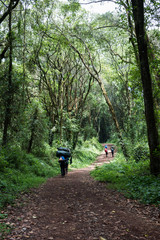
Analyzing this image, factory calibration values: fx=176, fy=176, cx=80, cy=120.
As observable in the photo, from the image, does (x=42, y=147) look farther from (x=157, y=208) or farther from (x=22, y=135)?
(x=157, y=208)

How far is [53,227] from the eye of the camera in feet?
12.2

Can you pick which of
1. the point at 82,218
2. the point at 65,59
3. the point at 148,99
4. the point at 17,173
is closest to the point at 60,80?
the point at 65,59

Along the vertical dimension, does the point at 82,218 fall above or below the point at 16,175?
below

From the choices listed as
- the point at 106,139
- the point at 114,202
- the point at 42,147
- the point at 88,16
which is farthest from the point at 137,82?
the point at 106,139

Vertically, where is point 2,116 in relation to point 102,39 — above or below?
below

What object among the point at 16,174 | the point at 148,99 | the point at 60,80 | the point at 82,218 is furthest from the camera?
the point at 60,80

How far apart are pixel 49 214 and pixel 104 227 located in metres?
1.62

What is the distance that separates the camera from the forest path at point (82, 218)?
10.9 ft

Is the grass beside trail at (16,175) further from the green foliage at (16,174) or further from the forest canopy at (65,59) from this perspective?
the forest canopy at (65,59)

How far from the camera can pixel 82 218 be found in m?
4.21

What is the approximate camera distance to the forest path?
10.9 feet

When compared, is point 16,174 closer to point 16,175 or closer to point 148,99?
point 16,175

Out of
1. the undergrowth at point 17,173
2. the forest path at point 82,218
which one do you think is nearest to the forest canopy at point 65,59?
the undergrowth at point 17,173

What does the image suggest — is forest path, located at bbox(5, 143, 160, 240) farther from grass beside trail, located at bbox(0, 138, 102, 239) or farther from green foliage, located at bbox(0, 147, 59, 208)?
green foliage, located at bbox(0, 147, 59, 208)
